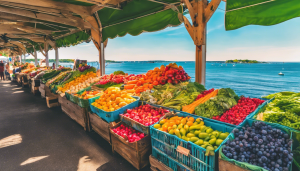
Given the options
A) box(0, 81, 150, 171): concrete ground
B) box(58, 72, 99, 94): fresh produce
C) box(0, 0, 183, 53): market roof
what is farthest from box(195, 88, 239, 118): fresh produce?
box(58, 72, 99, 94): fresh produce

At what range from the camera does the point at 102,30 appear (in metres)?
6.18

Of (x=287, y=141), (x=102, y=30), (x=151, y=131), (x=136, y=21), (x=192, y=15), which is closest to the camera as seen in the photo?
(x=287, y=141)

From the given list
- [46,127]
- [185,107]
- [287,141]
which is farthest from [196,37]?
[46,127]

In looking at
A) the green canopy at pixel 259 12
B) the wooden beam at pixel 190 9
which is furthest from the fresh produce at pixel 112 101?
the green canopy at pixel 259 12

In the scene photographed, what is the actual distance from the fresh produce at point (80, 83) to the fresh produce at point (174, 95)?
271 cm

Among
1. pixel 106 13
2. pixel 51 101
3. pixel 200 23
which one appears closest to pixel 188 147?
pixel 200 23

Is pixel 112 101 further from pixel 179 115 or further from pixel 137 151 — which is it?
pixel 179 115

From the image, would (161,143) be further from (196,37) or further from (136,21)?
(136,21)

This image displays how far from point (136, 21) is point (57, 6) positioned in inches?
103

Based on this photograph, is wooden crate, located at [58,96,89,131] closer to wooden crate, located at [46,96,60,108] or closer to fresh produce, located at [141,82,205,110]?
wooden crate, located at [46,96,60,108]

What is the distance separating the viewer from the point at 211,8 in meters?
3.12

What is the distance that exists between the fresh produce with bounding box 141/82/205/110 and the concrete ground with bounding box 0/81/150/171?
1.16m

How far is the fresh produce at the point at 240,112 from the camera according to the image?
6.67 ft

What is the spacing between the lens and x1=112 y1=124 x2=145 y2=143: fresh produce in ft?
7.65
